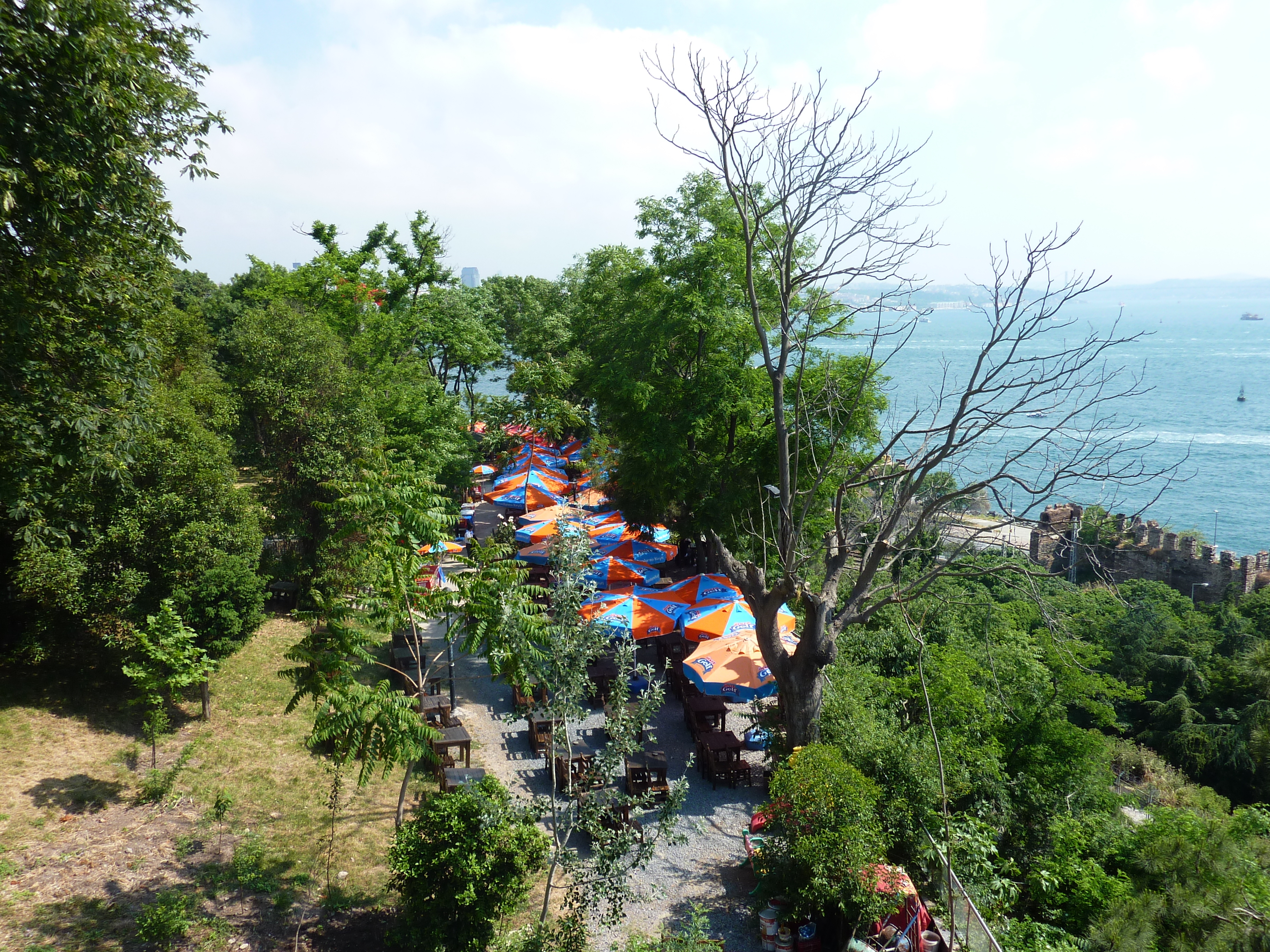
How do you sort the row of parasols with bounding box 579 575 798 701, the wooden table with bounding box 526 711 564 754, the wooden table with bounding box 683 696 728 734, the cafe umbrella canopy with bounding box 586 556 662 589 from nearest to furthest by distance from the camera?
the row of parasols with bounding box 579 575 798 701 → the wooden table with bounding box 526 711 564 754 → the wooden table with bounding box 683 696 728 734 → the cafe umbrella canopy with bounding box 586 556 662 589

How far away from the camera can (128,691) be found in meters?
12.4

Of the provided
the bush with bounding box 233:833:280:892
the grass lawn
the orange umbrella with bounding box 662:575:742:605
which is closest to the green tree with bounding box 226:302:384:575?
the grass lawn

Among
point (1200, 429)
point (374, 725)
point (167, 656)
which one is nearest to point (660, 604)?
point (374, 725)

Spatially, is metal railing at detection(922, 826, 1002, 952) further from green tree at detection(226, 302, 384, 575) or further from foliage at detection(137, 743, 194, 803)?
green tree at detection(226, 302, 384, 575)

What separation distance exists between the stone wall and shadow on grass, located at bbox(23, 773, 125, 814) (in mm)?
Answer: 33902

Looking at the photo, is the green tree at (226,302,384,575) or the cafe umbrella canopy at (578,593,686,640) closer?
the cafe umbrella canopy at (578,593,686,640)

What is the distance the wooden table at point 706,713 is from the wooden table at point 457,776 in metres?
3.90

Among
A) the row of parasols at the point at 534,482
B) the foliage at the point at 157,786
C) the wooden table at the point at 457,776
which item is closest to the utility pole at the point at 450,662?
the wooden table at the point at 457,776

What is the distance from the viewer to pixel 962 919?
820cm

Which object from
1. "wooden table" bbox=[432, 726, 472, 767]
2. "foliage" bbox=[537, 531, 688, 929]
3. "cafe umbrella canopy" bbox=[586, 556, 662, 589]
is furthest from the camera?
"cafe umbrella canopy" bbox=[586, 556, 662, 589]

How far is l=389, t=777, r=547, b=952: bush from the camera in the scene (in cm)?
716

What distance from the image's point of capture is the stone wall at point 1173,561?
35219 millimetres

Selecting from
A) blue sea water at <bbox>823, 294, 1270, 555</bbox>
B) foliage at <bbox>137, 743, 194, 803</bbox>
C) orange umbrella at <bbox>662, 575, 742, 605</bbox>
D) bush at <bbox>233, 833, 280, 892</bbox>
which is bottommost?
blue sea water at <bbox>823, 294, 1270, 555</bbox>

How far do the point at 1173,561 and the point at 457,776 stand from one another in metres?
39.6
